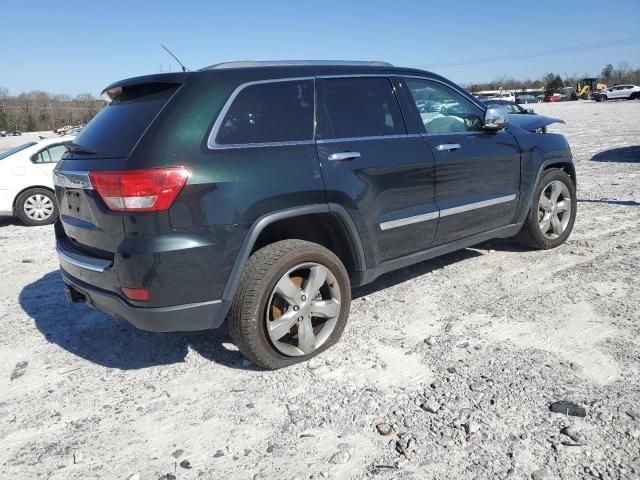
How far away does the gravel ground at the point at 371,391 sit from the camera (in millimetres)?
2391

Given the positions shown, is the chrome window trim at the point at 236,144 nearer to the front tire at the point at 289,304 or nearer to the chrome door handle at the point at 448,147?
the front tire at the point at 289,304

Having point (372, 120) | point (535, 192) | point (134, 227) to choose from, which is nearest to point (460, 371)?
point (372, 120)

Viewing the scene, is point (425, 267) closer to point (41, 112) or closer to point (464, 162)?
point (464, 162)

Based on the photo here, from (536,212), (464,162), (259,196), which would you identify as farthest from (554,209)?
(259,196)

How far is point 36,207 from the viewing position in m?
8.48

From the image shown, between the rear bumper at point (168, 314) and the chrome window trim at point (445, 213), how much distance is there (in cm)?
131

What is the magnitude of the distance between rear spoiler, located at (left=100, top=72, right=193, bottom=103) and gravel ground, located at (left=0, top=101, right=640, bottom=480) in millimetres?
1734

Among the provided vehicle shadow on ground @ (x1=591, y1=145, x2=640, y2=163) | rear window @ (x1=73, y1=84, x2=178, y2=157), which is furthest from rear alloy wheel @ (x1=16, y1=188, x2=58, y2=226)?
vehicle shadow on ground @ (x1=591, y1=145, x2=640, y2=163)

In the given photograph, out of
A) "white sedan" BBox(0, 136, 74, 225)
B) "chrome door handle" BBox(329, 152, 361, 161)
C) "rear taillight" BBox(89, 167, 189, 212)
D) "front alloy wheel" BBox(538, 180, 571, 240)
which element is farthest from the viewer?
"white sedan" BBox(0, 136, 74, 225)

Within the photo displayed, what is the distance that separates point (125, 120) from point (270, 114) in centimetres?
85

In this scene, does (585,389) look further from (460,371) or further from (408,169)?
(408,169)

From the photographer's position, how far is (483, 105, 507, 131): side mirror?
4324mm

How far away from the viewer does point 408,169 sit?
3.72 m

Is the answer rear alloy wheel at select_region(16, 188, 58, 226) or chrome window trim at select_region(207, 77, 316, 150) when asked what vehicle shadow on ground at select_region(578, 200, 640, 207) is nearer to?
chrome window trim at select_region(207, 77, 316, 150)
